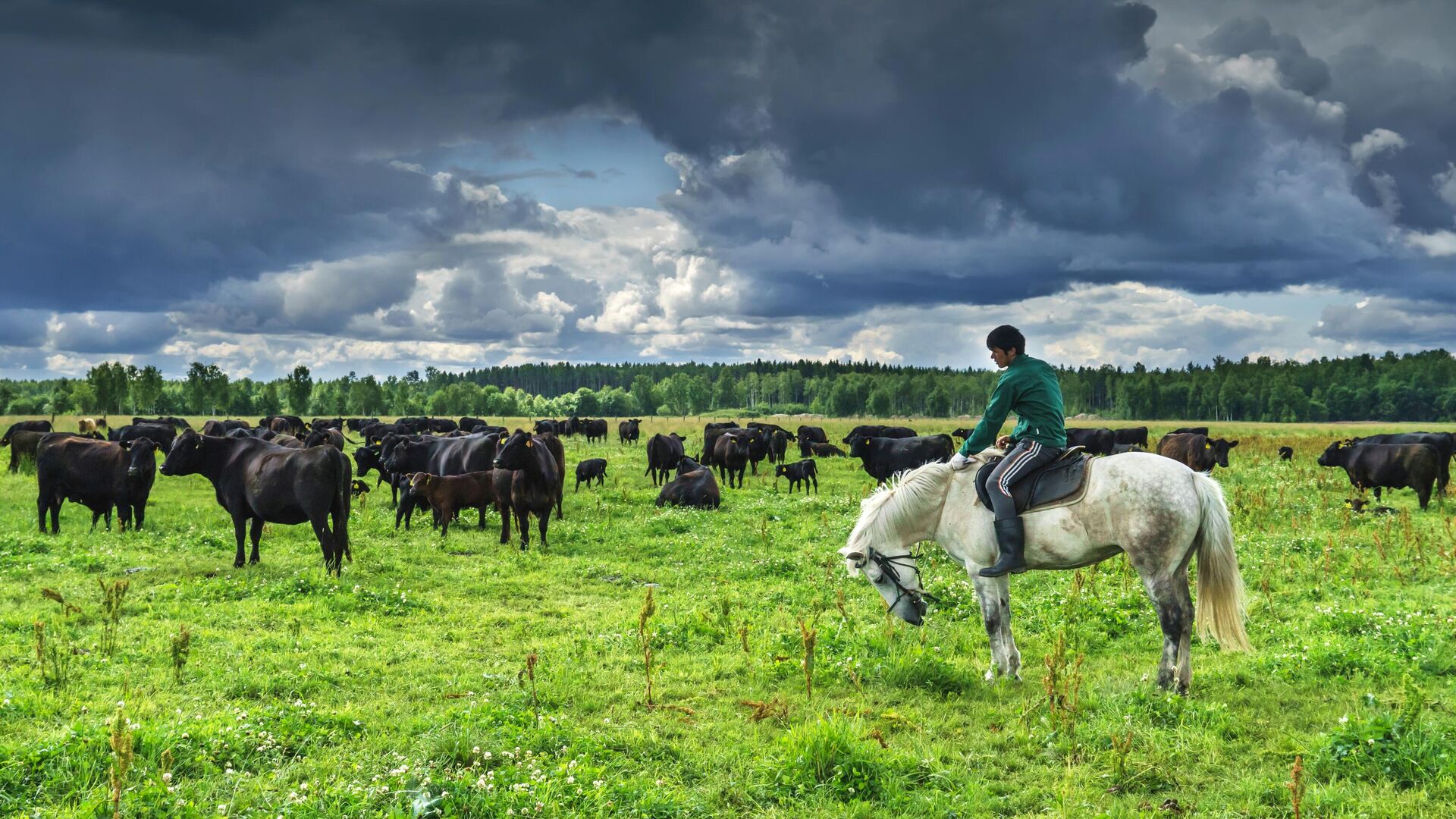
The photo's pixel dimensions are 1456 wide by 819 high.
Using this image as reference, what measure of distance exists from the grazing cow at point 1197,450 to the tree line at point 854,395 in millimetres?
118224

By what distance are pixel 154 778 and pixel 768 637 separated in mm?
6039

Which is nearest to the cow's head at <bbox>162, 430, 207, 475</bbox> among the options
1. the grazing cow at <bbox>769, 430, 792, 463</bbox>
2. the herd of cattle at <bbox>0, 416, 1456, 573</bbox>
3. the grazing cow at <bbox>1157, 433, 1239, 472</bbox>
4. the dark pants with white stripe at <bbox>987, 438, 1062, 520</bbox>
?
the herd of cattle at <bbox>0, 416, 1456, 573</bbox>

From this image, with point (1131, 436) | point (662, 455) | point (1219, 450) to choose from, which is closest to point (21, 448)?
point (662, 455)

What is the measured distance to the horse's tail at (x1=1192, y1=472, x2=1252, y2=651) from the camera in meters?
7.40

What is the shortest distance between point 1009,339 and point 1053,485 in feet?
5.40

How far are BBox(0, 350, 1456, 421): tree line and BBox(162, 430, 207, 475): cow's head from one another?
123 m

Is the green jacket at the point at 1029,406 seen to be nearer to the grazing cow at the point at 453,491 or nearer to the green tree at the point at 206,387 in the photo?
the grazing cow at the point at 453,491

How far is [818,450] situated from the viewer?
39.5 m

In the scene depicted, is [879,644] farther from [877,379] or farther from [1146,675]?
[877,379]

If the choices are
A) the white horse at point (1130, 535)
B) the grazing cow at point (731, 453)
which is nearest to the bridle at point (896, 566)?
the white horse at point (1130, 535)

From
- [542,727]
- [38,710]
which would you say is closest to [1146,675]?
[542,727]

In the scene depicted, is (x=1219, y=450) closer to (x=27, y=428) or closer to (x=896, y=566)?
(x=896, y=566)

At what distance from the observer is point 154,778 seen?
16.8 ft

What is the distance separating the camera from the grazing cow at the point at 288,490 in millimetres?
13273
